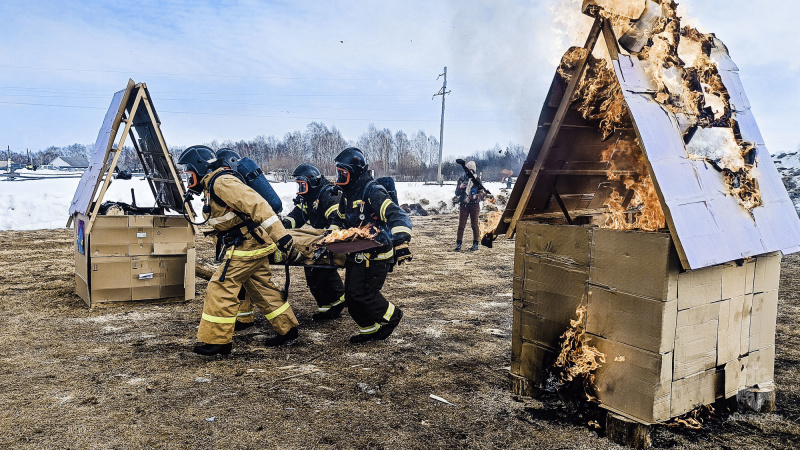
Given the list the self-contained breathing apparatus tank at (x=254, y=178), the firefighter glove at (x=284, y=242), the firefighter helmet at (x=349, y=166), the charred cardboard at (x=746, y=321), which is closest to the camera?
the charred cardboard at (x=746, y=321)

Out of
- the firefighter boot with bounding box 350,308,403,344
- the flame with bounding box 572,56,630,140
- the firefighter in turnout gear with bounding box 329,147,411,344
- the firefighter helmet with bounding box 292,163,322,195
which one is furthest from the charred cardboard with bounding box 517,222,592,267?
the firefighter helmet with bounding box 292,163,322,195

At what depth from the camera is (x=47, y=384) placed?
4.23 meters

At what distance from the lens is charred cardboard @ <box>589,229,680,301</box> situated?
10.1 ft

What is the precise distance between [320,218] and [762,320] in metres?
4.86

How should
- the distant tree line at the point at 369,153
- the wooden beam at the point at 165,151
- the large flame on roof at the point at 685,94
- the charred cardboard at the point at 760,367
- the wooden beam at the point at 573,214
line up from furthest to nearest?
the distant tree line at the point at 369,153, the wooden beam at the point at 165,151, the wooden beam at the point at 573,214, the charred cardboard at the point at 760,367, the large flame on roof at the point at 685,94

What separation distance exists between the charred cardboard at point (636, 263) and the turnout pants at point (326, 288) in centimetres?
355

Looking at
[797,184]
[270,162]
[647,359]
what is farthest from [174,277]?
[270,162]

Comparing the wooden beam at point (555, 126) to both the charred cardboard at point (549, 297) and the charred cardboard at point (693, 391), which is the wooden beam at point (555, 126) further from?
the charred cardboard at point (693, 391)

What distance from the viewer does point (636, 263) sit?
3244 mm

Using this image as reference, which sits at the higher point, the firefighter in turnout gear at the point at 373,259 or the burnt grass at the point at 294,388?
the firefighter in turnout gear at the point at 373,259

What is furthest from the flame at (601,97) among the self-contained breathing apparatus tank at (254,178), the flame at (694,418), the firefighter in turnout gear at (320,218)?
the self-contained breathing apparatus tank at (254,178)

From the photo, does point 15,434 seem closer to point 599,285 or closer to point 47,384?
point 47,384

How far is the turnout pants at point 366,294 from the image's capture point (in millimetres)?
5324

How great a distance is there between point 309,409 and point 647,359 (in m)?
2.40
